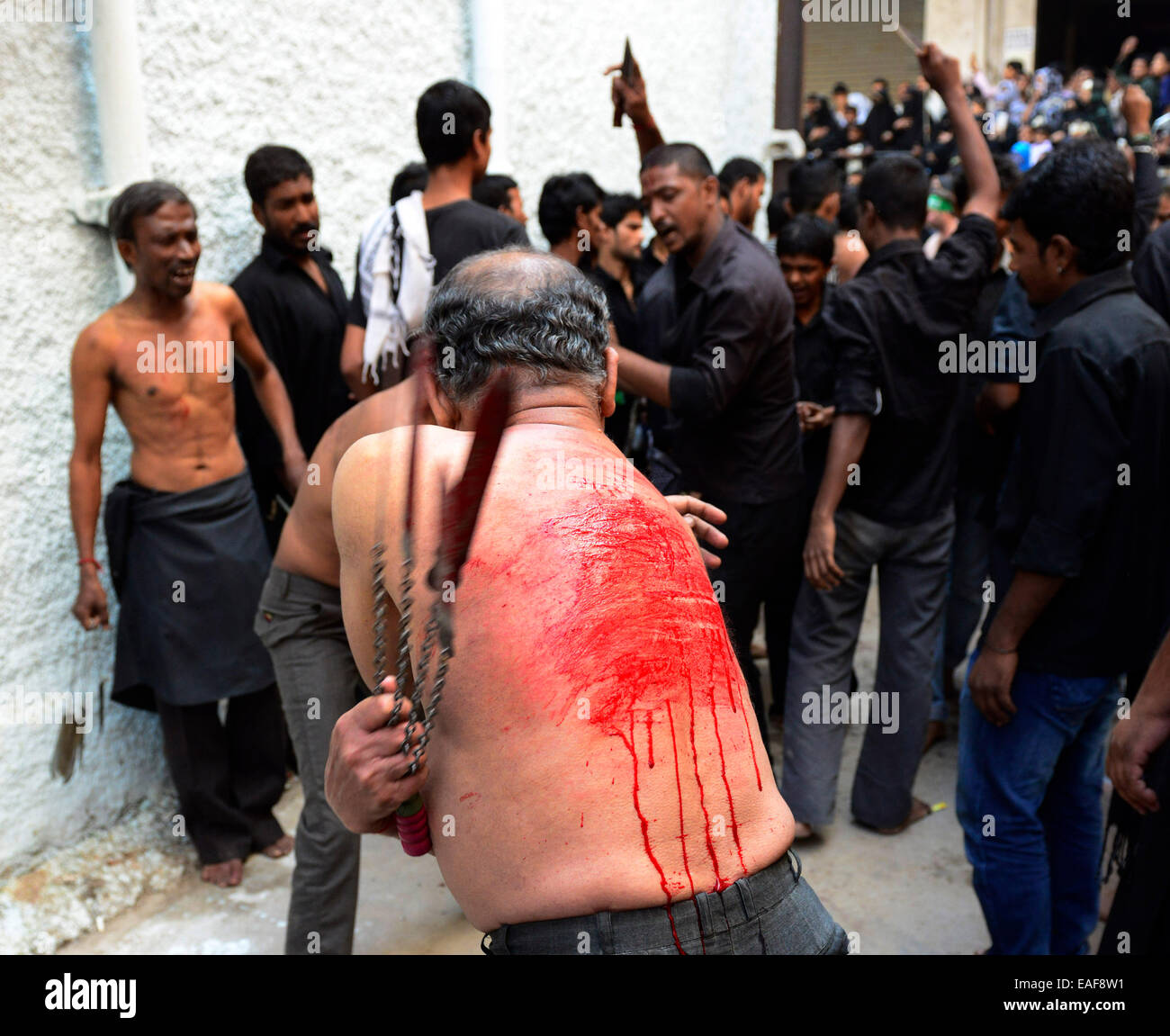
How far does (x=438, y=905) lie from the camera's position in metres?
3.48

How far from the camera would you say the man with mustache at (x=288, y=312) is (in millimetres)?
3891

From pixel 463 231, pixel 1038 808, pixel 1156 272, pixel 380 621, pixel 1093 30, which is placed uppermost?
pixel 1093 30

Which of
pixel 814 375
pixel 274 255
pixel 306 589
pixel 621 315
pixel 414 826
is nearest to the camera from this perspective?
pixel 414 826

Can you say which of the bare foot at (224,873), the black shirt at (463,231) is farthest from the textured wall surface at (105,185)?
the black shirt at (463,231)

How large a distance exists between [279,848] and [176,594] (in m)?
0.98

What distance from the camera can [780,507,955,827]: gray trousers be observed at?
3.77 m

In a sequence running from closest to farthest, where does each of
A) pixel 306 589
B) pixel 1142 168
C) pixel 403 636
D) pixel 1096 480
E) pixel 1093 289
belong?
pixel 403 636 → pixel 1096 480 → pixel 1093 289 → pixel 306 589 → pixel 1142 168

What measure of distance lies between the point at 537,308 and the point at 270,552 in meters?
2.51

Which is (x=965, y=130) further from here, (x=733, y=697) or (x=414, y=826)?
(x=414, y=826)

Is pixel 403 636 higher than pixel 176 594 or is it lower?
higher

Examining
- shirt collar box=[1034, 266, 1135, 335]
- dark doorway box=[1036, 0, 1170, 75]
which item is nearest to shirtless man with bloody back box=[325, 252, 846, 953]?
shirt collar box=[1034, 266, 1135, 335]

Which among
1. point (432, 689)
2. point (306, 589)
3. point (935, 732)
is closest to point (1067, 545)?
point (432, 689)
